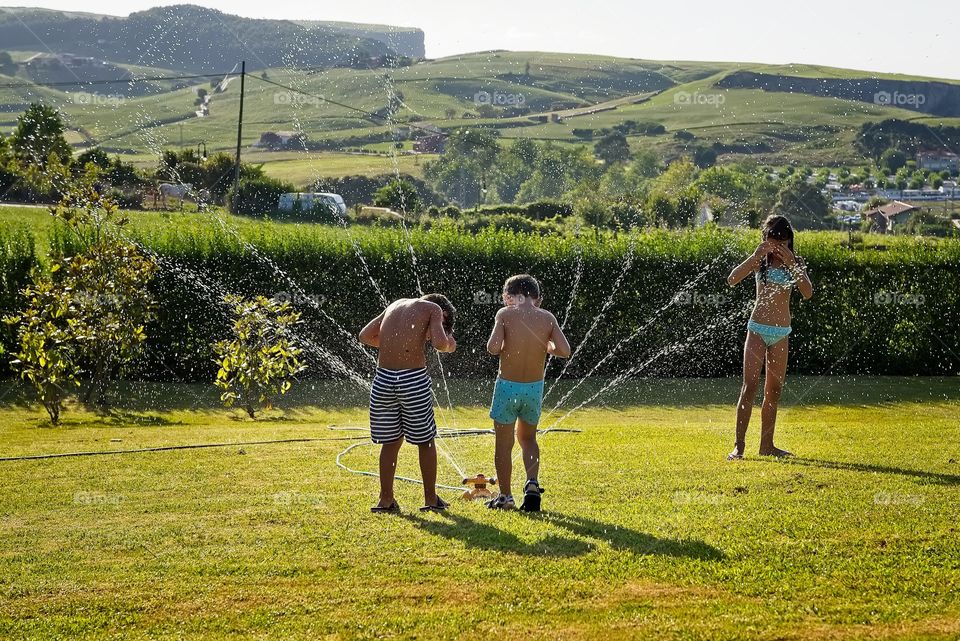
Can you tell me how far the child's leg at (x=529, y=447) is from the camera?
25.9ft

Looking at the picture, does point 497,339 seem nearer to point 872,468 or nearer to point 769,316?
point 769,316

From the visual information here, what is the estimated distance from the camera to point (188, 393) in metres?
18.0

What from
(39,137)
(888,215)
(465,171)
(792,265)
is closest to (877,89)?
(465,171)

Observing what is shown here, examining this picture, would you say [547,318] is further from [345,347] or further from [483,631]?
[345,347]

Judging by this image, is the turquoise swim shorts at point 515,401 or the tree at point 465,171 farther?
the tree at point 465,171

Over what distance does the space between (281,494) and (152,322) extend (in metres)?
11.1

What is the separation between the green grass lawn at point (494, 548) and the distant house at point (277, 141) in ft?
252

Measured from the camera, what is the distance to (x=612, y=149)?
86.8 m

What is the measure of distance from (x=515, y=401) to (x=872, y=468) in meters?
3.81

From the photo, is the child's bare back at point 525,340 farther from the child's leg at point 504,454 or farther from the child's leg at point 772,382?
the child's leg at point 772,382

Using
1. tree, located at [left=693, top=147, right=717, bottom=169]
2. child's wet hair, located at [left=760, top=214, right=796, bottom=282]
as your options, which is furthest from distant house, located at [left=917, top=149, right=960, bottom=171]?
child's wet hair, located at [left=760, top=214, right=796, bottom=282]

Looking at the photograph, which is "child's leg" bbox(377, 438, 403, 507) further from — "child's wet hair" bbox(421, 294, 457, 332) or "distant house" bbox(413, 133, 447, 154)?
"distant house" bbox(413, 133, 447, 154)

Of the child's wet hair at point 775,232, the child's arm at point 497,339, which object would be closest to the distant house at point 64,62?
the child's wet hair at point 775,232

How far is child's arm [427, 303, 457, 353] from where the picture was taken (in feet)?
25.1
